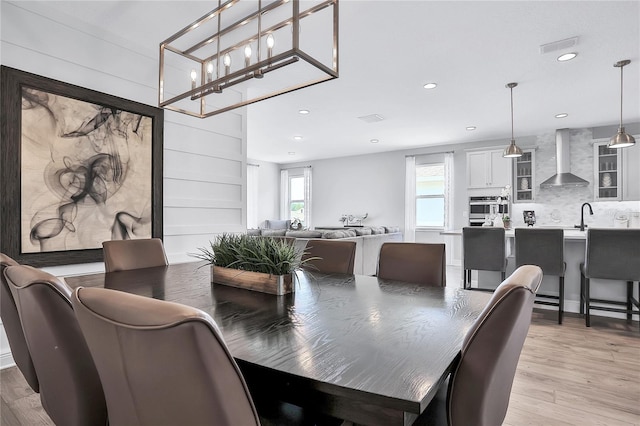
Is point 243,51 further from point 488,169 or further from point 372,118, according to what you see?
Answer: point 488,169

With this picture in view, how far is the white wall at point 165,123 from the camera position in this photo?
2.50 meters

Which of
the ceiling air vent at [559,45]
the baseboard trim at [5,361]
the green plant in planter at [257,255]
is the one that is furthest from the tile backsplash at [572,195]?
the baseboard trim at [5,361]

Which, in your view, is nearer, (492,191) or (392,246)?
(392,246)

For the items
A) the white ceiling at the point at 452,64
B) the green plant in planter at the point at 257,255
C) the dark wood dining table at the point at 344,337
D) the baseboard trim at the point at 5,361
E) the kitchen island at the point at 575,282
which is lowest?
the baseboard trim at the point at 5,361

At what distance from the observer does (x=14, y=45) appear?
2.43 m

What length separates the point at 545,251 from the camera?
3.43m

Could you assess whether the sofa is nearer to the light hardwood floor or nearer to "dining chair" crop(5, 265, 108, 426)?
the light hardwood floor

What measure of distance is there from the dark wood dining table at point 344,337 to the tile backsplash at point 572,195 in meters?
5.99

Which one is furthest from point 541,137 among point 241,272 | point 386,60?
point 241,272

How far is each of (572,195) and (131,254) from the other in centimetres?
693

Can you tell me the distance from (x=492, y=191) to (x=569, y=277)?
321 cm

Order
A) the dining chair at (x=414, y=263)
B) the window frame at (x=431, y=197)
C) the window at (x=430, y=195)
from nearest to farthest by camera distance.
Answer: the dining chair at (x=414, y=263) < the window frame at (x=431, y=197) < the window at (x=430, y=195)

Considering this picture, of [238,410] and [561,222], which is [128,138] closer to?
[238,410]

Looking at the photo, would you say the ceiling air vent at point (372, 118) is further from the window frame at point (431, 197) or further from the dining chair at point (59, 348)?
the dining chair at point (59, 348)
